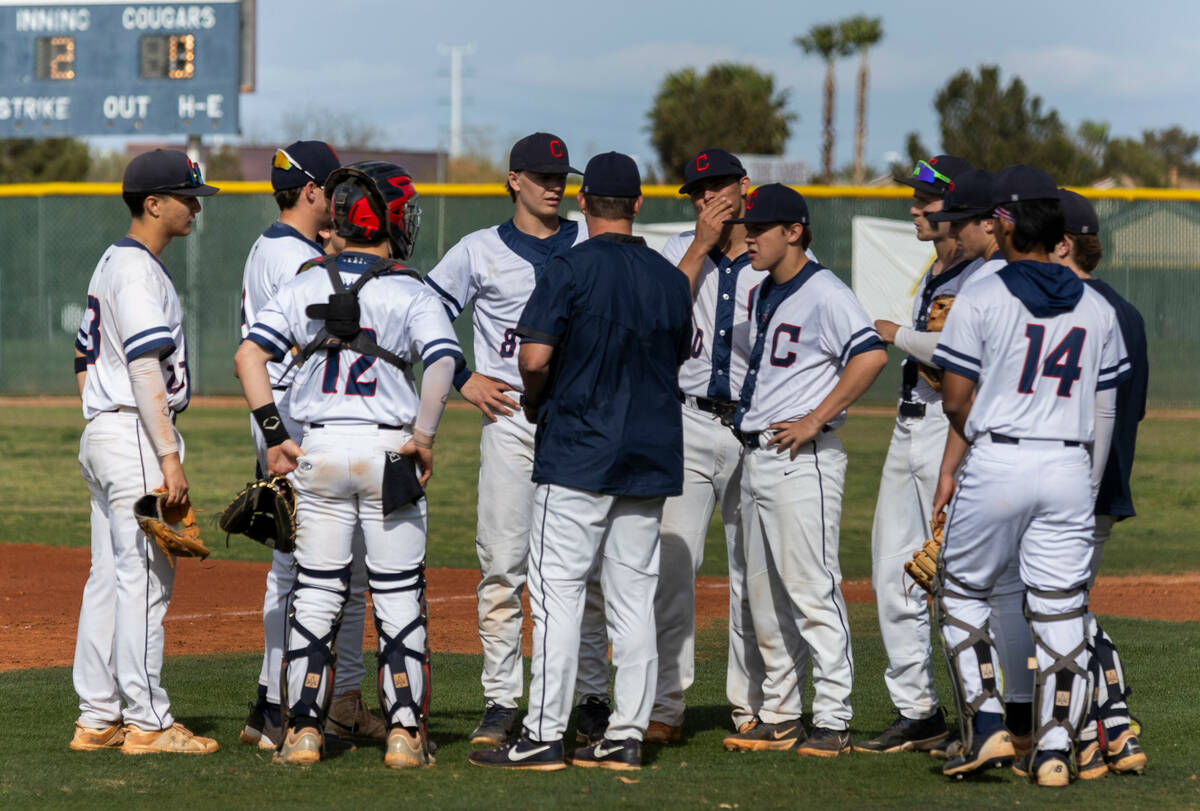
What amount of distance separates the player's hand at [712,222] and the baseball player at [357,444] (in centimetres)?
116

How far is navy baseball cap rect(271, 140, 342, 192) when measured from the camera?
5.77 meters

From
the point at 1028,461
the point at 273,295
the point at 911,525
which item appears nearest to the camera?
the point at 1028,461

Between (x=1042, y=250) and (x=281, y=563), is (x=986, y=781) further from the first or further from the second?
(x=281, y=563)

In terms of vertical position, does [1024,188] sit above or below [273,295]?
above

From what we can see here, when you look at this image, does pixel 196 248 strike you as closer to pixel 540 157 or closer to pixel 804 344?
pixel 540 157

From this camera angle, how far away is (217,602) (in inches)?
376

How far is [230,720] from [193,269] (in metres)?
18.3

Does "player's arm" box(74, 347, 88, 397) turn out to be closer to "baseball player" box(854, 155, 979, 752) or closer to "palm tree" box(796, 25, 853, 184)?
"baseball player" box(854, 155, 979, 752)

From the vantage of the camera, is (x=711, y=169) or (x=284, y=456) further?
(x=711, y=169)

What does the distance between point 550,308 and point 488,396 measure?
2.51 ft

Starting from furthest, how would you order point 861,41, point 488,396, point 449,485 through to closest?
point 861,41 → point 449,485 → point 488,396

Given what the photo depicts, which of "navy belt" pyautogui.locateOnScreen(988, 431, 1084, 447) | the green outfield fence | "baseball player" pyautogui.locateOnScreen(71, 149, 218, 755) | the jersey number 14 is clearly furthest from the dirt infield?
the green outfield fence

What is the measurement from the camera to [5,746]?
552 cm

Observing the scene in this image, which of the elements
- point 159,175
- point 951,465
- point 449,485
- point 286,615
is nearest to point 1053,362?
point 951,465
